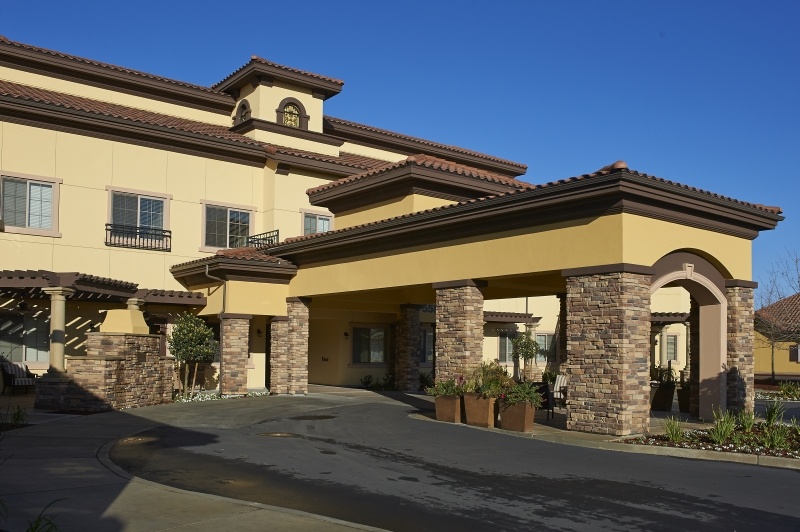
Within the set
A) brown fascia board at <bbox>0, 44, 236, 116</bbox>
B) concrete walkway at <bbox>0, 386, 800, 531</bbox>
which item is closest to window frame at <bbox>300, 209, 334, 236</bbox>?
brown fascia board at <bbox>0, 44, 236, 116</bbox>

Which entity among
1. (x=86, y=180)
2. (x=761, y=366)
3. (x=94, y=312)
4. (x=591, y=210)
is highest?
(x=86, y=180)

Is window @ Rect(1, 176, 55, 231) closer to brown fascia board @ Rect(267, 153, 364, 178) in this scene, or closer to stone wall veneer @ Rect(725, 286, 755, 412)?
brown fascia board @ Rect(267, 153, 364, 178)

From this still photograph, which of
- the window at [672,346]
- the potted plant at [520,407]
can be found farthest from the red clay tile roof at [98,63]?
the window at [672,346]

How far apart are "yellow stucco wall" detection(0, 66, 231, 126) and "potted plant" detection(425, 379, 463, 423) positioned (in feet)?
64.7

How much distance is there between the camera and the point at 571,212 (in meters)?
16.7

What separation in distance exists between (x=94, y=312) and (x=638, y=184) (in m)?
19.2

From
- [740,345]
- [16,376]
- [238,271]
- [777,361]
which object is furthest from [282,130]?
[777,361]

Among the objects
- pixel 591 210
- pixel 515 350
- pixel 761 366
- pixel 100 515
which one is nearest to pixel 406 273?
pixel 591 210

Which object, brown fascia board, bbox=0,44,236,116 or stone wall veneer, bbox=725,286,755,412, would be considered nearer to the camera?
stone wall veneer, bbox=725,286,755,412

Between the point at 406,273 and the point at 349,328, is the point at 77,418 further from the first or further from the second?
the point at 349,328

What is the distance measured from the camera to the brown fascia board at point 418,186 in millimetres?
24578

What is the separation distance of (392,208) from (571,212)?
9.80 metres

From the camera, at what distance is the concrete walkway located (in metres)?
8.54

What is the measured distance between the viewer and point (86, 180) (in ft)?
88.1
